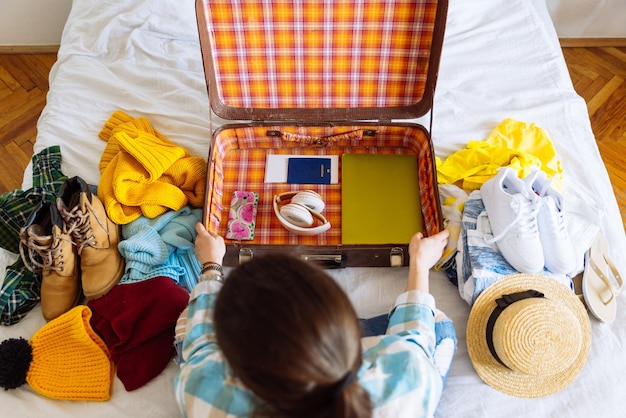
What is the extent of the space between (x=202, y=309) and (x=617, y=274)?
82 centimetres

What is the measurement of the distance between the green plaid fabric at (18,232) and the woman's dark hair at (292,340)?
2.08 ft

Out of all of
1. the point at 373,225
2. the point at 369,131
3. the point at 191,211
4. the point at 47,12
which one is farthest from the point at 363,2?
the point at 47,12

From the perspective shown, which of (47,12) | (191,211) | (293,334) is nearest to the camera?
(293,334)

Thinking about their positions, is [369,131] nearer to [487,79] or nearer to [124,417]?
[487,79]

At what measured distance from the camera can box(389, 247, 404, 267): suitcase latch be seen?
1077mm

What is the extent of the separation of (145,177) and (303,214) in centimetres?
37

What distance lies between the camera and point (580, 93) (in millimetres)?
1758

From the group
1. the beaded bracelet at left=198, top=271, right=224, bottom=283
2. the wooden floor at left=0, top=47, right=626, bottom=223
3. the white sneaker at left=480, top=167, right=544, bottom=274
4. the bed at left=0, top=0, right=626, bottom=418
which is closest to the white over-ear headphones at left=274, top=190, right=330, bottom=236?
the bed at left=0, top=0, right=626, bottom=418

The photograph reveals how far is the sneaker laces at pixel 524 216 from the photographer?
1035 millimetres

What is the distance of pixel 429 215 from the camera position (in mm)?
1150

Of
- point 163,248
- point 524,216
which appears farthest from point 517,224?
point 163,248

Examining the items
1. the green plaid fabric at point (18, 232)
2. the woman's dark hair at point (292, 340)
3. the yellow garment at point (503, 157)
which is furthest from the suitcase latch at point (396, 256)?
the green plaid fabric at point (18, 232)

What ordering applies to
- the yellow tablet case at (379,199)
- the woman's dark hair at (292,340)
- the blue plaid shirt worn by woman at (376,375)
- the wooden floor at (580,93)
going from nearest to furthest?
the woman's dark hair at (292,340)
the blue plaid shirt worn by woman at (376,375)
the yellow tablet case at (379,199)
the wooden floor at (580,93)

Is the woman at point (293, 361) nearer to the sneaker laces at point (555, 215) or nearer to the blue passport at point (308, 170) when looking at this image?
the sneaker laces at point (555, 215)
